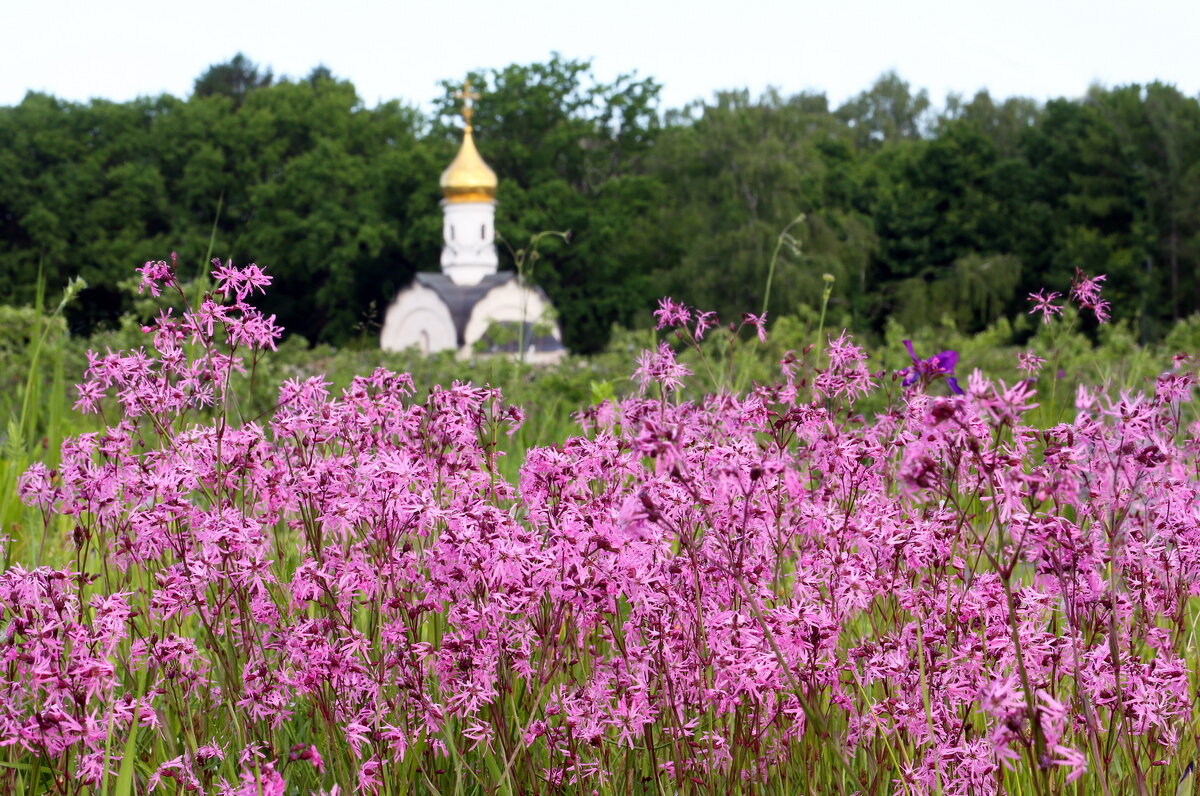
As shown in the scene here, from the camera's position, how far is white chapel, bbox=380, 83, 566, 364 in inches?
1880

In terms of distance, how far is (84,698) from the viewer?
2.20 metres

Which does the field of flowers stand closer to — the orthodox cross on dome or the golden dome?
the orthodox cross on dome

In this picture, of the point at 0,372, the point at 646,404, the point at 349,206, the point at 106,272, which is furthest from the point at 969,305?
the point at 646,404

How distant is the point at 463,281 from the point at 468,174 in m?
4.76

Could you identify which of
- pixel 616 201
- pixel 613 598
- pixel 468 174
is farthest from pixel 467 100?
pixel 613 598

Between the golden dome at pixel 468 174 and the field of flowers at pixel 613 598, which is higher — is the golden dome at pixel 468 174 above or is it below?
above

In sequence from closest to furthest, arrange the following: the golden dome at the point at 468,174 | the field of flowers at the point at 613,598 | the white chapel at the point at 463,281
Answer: the field of flowers at the point at 613,598 → the white chapel at the point at 463,281 → the golden dome at the point at 468,174

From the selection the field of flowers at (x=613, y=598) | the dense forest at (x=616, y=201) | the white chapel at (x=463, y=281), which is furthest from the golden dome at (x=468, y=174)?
the field of flowers at (x=613, y=598)

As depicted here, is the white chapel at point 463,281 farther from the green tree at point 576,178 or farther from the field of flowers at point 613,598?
the field of flowers at point 613,598

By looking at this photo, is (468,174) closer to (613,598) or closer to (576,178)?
(576,178)

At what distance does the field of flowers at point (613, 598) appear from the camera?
86.0 inches

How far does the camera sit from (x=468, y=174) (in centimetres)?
4794

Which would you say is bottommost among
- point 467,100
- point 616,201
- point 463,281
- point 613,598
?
point 613,598

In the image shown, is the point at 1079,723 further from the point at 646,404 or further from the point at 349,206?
the point at 349,206
